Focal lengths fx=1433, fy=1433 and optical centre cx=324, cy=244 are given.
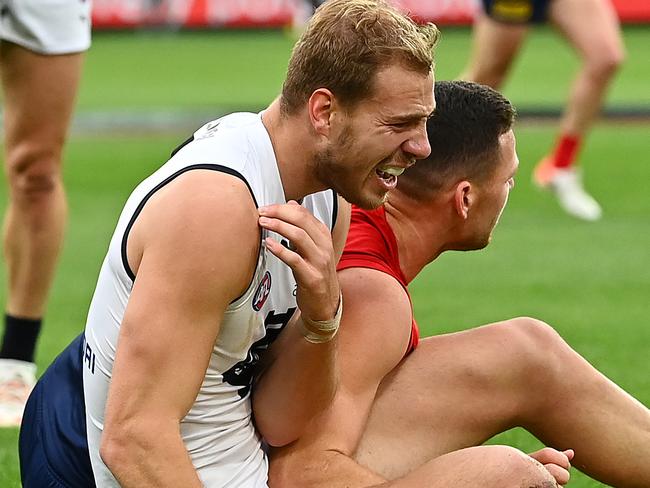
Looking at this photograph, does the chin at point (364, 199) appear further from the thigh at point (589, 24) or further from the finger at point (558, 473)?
the thigh at point (589, 24)

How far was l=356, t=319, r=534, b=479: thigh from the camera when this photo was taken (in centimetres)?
364

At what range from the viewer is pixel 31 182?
5.43 metres

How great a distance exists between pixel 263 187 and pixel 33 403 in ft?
3.04

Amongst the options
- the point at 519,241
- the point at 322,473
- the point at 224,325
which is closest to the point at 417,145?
the point at 224,325

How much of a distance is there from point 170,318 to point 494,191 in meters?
1.20

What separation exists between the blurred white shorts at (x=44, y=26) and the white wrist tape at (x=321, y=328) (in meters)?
2.48

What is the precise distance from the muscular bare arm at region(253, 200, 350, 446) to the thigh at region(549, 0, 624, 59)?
582cm

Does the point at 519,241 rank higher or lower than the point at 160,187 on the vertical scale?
lower

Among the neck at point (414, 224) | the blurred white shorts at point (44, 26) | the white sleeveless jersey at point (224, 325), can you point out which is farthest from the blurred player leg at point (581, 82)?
the white sleeveless jersey at point (224, 325)

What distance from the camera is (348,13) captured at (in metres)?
3.09

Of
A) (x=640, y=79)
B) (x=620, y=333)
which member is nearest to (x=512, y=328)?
(x=620, y=333)

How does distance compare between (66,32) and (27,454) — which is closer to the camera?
(27,454)

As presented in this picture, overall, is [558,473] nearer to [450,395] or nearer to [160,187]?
[450,395]

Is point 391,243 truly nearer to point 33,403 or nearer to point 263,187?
point 263,187
